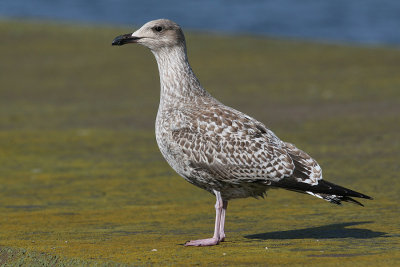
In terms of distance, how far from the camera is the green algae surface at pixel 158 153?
27.3 ft

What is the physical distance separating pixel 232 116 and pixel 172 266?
6.03 feet

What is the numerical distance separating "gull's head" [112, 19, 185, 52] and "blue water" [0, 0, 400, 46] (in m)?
28.9

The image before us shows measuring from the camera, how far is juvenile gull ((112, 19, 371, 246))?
8344 millimetres

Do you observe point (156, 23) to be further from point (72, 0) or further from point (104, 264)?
point (72, 0)

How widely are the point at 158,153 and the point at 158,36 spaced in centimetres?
500

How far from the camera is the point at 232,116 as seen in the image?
344 inches

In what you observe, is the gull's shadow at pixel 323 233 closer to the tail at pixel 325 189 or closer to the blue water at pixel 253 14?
the tail at pixel 325 189

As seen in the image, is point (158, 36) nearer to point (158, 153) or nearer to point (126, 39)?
point (126, 39)

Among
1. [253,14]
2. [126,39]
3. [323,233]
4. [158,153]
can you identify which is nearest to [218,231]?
[323,233]

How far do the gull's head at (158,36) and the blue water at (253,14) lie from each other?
28893 mm

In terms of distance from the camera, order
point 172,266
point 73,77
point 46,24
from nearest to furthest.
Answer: point 172,266, point 73,77, point 46,24

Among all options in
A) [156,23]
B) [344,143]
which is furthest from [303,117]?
[156,23]

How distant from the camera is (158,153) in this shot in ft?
46.4

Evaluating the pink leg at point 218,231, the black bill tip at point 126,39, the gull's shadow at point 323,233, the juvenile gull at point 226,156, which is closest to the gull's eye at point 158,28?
the black bill tip at point 126,39
